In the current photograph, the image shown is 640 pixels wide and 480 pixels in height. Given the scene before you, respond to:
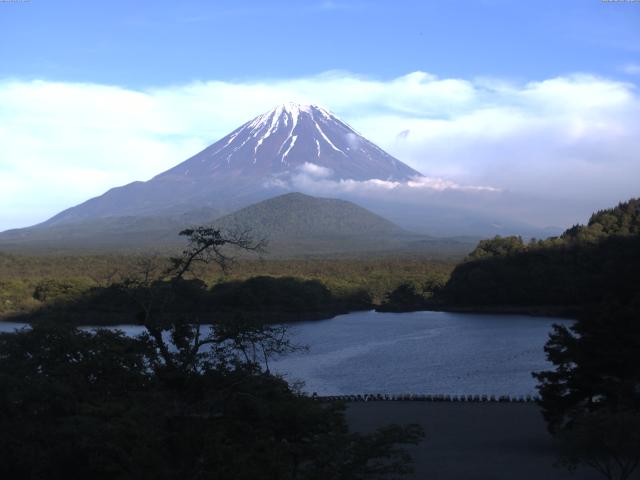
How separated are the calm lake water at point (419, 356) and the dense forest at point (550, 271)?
8.27 feet

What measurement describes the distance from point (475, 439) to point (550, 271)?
88.2 feet

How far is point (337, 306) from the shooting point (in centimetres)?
3759

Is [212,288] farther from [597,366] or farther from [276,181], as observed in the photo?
[276,181]

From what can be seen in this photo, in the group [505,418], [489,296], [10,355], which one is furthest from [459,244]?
[10,355]

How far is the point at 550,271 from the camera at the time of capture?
37.6 m

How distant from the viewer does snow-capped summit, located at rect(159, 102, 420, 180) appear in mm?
113750

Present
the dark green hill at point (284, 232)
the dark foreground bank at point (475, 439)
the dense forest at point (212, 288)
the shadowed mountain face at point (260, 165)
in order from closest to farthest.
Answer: the dark foreground bank at point (475, 439), the dense forest at point (212, 288), the dark green hill at point (284, 232), the shadowed mountain face at point (260, 165)

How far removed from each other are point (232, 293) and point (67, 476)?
1039 inches

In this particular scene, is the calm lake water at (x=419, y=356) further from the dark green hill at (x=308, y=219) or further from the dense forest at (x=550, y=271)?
the dark green hill at (x=308, y=219)

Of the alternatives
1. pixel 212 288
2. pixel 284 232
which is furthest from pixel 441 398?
pixel 284 232

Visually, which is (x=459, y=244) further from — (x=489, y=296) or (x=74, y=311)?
(x=74, y=311)

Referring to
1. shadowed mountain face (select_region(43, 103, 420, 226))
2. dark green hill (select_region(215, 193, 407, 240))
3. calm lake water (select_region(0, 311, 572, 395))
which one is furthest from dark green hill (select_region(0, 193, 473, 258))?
calm lake water (select_region(0, 311, 572, 395))

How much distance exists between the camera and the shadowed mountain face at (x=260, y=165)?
111500mm

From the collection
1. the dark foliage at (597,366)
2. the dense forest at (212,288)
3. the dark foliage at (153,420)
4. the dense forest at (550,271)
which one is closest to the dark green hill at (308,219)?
the dense forest at (212,288)
